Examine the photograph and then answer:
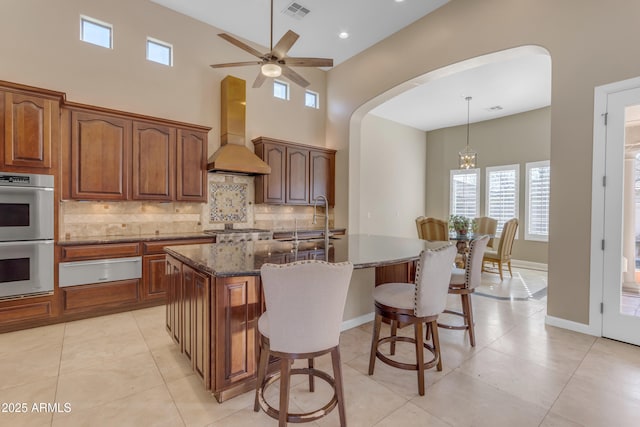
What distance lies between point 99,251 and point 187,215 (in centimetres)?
139

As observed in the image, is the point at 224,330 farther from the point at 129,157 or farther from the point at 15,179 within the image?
the point at 129,157

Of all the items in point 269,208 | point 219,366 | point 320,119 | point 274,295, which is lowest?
point 219,366

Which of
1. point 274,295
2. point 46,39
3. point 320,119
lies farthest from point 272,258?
point 320,119

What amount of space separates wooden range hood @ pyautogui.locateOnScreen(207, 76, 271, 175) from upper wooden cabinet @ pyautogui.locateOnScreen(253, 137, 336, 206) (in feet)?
1.14

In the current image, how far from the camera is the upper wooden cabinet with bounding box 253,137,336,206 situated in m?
5.17

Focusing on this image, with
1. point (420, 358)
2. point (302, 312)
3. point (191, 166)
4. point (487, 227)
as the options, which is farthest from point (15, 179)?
point (487, 227)

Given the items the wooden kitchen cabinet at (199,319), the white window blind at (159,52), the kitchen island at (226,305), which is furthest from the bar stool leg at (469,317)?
the white window blind at (159,52)

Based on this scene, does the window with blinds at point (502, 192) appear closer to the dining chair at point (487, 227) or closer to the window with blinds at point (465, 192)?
the window with blinds at point (465, 192)

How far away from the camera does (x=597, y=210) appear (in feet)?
Result: 9.56

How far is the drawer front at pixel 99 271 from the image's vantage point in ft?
10.6

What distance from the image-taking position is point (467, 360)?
2.48 meters

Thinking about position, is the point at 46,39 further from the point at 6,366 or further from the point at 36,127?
the point at 6,366

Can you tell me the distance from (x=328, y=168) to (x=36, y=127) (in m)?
4.20

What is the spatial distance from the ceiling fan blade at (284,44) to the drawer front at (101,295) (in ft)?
10.1
